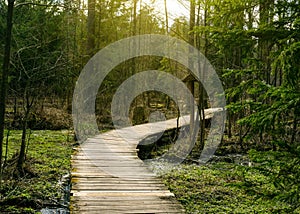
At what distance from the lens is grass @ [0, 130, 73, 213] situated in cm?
502

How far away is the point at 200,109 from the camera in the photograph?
9484 mm

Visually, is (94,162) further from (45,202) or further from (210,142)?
(210,142)

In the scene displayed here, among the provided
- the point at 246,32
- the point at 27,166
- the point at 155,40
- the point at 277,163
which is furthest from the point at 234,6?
the point at 155,40

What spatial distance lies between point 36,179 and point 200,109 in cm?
476

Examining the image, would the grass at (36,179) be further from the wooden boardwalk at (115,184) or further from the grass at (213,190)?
the grass at (213,190)

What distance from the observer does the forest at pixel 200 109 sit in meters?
2.77

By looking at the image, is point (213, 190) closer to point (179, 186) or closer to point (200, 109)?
point (179, 186)

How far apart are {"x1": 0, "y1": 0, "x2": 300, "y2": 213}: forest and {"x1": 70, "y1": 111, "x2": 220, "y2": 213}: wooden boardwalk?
0.42 metres

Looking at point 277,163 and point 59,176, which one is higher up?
point 277,163

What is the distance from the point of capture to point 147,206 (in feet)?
15.0

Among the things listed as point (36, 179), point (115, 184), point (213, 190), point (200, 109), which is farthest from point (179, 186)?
point (200, 109)

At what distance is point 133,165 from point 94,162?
0.76 metres

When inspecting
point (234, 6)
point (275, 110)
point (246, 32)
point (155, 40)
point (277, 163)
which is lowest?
point (277, 163)

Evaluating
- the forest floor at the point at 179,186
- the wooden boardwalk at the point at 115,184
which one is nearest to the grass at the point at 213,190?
the forest floor at the point at 179,186
